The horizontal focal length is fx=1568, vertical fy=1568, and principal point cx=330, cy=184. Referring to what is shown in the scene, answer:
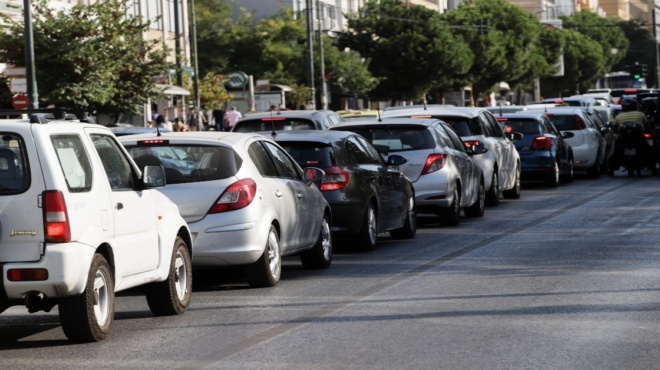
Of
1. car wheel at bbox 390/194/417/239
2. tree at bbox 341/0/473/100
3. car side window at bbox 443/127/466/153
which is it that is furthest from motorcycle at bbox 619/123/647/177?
tree at bbox 341/0/473/100

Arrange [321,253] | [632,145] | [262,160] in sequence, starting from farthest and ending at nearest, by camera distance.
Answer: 1. [632,145]
2. [321,253]
3. [262,160]

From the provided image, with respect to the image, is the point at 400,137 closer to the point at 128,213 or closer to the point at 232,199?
the point at 232,199

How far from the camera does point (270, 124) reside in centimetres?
2206

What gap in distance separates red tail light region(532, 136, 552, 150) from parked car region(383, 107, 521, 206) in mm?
3652

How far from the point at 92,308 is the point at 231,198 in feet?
10.8

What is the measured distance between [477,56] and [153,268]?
83.4 meters

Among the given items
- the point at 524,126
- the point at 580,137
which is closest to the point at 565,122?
the point at 580,137

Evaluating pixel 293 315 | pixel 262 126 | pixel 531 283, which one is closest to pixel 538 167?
pixel 262 126

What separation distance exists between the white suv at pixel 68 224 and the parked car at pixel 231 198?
2115 mm

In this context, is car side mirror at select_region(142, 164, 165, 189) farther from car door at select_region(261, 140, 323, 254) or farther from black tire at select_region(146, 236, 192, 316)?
car door at select_region(261, 140, 323, 254)

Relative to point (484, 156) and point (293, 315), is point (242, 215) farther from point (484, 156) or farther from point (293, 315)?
point (484, 156)

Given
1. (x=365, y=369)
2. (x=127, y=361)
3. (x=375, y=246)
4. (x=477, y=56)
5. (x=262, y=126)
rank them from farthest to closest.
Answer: (x=477, y=56)
(x=262, y=126)
(x=375, y=246)
(x=127, y=361)
(x=365, y=369)

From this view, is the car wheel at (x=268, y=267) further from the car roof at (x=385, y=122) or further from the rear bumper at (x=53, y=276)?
the car roof at (x=385, y=122)

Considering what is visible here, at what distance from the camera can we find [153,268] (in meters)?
11.2
